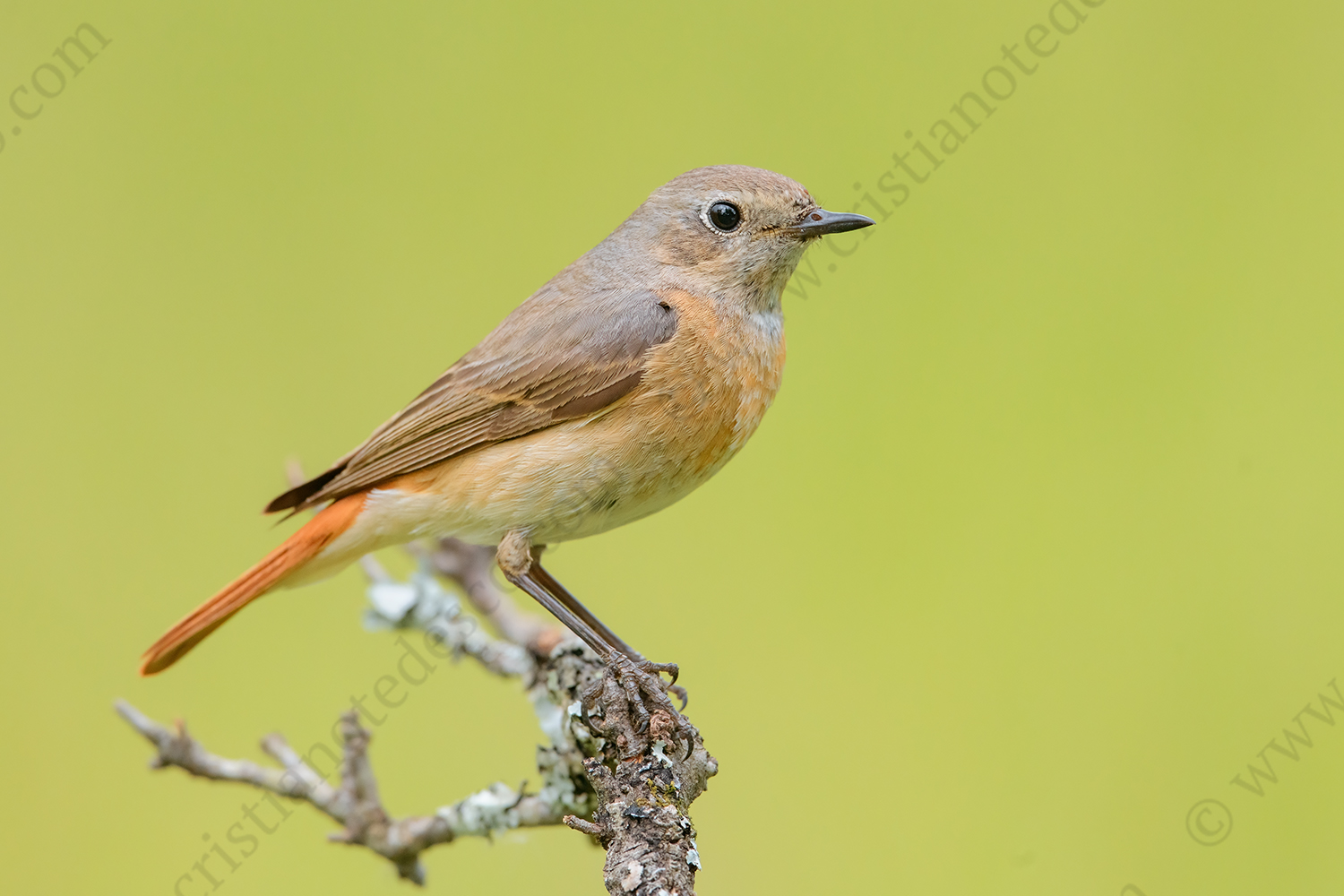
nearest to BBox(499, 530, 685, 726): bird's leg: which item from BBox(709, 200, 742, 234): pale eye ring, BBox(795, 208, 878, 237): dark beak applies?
BBox(709, 200, 742, 234): pale eye ring

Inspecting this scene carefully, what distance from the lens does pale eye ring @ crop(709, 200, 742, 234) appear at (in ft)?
13.0

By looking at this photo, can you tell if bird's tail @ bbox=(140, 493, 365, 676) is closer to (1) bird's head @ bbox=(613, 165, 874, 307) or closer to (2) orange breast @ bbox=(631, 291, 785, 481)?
(2) orange breast @ bbox=(631, 291, 785, 481)

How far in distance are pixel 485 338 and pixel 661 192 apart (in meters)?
0.84

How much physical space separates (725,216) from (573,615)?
149cm

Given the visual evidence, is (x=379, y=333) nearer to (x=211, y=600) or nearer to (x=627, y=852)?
(x=211, y=600)

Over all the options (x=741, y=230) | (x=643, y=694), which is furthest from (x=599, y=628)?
(x=741, y=230)

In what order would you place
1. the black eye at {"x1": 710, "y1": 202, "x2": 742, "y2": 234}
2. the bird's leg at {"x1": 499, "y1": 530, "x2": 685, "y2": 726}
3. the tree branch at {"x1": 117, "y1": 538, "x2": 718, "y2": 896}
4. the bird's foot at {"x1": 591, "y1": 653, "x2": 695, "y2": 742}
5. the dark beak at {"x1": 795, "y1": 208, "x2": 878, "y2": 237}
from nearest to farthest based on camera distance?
the tree branch at {"x1": 117, "y1": 538, "x2": 718, "y2": 896}
the bird's foot at {"x1": 591, "y1": 653, "x2": 695, "y2": 742}
the bird's leg at {"x1": 499, "y1": 530, "x2": 685, "y2": 726}
the dark beak at {"x1": 795, "y1": 208, "x2": 878, "y2": 237}
the black eye at {"x1": 710, "y1": 202, "x2": 742, "y2": 234}

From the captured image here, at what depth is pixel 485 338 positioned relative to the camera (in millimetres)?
4086

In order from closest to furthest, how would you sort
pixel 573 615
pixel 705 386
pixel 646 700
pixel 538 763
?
pixel 646 700 < pixel 538 763 < pixel 705 386 < pixel 573 615

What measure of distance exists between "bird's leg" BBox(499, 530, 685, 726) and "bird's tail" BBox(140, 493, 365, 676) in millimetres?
629

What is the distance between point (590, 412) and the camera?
3709 mm

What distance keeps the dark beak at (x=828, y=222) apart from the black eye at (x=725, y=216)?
0.71 feet

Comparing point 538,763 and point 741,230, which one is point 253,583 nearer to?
point 538,763

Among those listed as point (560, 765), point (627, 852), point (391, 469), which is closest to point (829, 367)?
point (391, 469)
